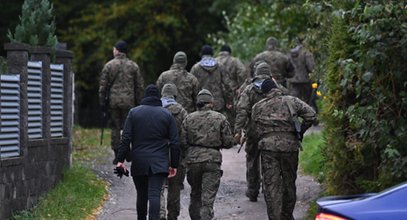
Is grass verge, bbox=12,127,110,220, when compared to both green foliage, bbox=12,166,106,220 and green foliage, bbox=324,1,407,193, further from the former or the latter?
green foliage, bbox=324,1,407,193

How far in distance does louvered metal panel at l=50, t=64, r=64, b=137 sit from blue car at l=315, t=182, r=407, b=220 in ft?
28.0

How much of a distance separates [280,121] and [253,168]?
227 cm

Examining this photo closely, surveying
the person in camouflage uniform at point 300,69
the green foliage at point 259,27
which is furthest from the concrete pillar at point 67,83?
the green foliage at point 259,27

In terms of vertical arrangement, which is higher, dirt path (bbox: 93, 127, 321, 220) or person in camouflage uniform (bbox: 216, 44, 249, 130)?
person in camouflage uniform (bbox: 216, 44, 249, 130)

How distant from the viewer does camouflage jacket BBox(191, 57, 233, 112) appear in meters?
18.7

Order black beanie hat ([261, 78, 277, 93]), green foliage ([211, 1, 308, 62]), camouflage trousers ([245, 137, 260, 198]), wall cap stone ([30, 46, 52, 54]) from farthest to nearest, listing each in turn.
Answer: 1. green foliage ([211, 1, 308, 62])
2. camouflage trousers ([245, 137, 260, 198])
3. wall cap stone ([30, 46, 52, 54])
4. black beanie hat ([261, 78, 277, 93])

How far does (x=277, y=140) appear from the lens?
44.5ft

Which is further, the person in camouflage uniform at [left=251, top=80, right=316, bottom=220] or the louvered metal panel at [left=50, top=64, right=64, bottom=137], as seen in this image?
the louvered metal panel at [left=50, top=64, right=64, bottom=137]

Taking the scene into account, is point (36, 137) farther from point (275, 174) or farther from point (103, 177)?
point (275, 174)

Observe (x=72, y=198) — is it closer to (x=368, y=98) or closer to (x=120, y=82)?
(x=120, y=82)

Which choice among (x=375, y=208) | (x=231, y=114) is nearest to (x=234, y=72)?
(x=231, y=114)

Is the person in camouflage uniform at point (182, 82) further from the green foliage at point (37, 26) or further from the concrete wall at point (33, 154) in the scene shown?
the green foliage at point (37, 26)

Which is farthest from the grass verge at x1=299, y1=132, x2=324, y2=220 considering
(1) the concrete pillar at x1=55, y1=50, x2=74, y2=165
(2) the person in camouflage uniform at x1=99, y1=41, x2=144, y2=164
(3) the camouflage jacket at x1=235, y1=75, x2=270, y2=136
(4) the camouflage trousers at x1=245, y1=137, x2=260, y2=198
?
(1) the concrete pillar at x1=55, y1=50, x2=74, y2=165

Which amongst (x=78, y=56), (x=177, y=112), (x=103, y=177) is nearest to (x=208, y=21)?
(x=78, y=56)
